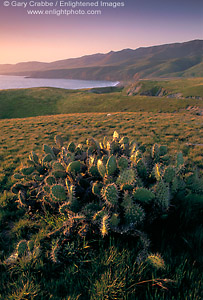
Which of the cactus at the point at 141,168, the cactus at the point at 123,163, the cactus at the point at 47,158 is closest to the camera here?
the cactus at the point at 123,163

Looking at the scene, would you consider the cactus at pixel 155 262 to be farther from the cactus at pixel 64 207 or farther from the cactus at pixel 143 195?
the cactus at pixel 64 207

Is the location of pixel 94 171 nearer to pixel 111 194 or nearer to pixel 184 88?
pixel 111 194

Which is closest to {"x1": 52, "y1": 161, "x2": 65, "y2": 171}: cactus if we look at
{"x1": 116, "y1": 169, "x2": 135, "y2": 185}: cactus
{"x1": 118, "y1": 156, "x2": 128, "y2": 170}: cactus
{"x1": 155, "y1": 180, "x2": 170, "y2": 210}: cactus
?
{"x1": 118, "y1": 156, "x2": 128, "y2": 170}: cactus

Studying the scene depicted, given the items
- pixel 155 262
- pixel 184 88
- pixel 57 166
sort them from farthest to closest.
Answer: pixel 184 88, pixel 57 166, pixel 155 262

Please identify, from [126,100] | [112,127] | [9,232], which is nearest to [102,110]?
[126,100]

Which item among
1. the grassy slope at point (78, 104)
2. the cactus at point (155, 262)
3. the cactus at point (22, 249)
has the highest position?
the grassy slope at point (78, 104)

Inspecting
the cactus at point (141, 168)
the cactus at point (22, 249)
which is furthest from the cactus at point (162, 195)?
the cactus at point (22, 249)

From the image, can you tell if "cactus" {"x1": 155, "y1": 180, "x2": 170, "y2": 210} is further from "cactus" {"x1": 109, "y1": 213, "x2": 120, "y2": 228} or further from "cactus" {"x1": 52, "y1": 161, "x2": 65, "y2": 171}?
"cactus" {"x1": 52, "y1": 161, "x2": 65, "y2": 171}

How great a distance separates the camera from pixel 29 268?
2553 millimetres

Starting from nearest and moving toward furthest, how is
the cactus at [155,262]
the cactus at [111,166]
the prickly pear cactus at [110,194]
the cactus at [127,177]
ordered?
the cactus at [155,262] → the prickly pear cactus at [110,194] → the cactus at [127,177] → the cactus at [111,166]

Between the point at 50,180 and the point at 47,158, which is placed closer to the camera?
the point at 50,180

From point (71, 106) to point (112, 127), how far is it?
31061 mm

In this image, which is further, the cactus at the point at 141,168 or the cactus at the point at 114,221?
the cactus at the point at 141,168

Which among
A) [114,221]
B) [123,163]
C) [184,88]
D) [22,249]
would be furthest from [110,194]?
[184,88]
